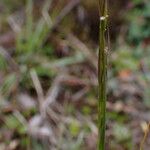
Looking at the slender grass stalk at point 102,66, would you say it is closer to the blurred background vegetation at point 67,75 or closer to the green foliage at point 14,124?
the blurred background vegetation at point 67,75

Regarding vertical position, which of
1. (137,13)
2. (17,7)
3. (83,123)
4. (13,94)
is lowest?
(83,123)

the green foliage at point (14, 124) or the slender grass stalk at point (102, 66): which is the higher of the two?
the slender grass stalk at point (102, 66)

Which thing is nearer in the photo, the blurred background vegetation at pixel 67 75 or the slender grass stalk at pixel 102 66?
the slender grass stalk at pixel 102 66

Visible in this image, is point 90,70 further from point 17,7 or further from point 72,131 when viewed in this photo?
point 17,7

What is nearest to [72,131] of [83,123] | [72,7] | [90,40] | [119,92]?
[83,123]

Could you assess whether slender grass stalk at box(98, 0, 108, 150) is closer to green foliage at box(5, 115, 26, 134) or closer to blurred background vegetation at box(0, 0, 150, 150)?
blurred background vegetation at box(0, 0, 150, 150)

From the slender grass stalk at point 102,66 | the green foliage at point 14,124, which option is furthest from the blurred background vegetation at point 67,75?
the slender grass stalk at point 102,66

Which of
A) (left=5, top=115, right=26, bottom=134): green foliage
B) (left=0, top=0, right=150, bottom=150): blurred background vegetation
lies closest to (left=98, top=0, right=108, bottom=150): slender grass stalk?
(left=0, top=0, right=150, bottom=150): blurred background vegetation

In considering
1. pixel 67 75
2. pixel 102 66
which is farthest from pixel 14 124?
pixel 102 66
